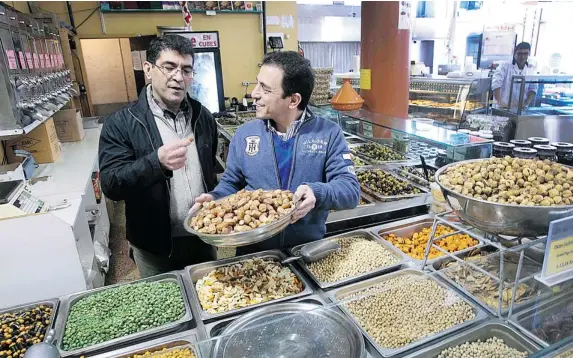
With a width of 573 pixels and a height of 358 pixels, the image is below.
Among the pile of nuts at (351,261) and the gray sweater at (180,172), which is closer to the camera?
the pile of nuts at (351,261)

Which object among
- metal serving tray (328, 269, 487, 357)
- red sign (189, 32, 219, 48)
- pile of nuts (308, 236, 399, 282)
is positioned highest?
red sign (189, 32, 219, 48)

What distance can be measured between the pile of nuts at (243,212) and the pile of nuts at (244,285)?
32cm

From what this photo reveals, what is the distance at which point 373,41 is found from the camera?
3.38 m

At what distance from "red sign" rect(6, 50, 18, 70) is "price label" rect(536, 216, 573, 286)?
329 cm

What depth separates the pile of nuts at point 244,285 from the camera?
157 centimetres

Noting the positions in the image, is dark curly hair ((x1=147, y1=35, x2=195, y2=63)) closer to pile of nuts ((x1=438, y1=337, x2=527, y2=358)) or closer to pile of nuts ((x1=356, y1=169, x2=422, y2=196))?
pile of nuts ((x1=356, y1=169, x2=422, y2=196))

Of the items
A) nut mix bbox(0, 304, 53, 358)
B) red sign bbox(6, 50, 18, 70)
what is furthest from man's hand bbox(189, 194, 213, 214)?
red sign bbox(6, 50, 18, 70)

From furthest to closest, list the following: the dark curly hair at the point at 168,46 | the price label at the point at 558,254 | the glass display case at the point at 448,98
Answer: the glass display case at the point at 448,98 < the dark curly hair at the point at 168,46 < the price label at the point at 558,254

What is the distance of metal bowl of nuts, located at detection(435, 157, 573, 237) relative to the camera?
3.68 ft

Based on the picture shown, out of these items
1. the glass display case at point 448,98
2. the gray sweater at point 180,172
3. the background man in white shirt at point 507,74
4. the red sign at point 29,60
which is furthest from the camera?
the background man in white shirt at point 507,74

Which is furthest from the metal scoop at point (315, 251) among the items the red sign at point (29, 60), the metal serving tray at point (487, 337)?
the red sign at point (29, 60)

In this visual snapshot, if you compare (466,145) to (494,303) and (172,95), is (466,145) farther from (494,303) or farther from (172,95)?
(172,95)

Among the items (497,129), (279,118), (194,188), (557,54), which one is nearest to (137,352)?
(194,188)

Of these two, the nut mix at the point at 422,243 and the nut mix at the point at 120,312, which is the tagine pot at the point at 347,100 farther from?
the nut mix at the point at 120,312
